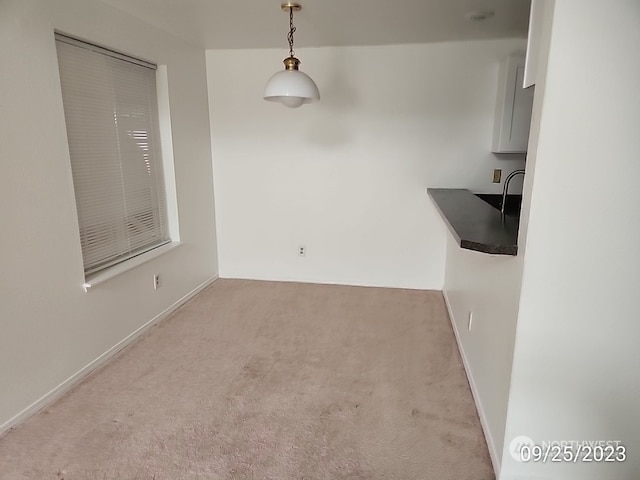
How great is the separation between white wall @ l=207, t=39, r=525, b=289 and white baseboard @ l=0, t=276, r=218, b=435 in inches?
46.6

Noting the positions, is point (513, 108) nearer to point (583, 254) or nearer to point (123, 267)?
point (583, 254)

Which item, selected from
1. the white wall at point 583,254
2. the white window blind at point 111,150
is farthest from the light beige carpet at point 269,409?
the white window blind at point 111,150

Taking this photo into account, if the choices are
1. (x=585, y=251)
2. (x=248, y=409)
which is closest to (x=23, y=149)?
(x=248, y=409)

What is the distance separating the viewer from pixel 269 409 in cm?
224

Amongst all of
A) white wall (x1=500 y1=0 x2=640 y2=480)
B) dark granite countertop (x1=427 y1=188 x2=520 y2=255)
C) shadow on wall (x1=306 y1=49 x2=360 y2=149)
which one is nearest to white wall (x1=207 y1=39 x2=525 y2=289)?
shadow on wall (x1=306 y1=49 x2=360 y2=149)

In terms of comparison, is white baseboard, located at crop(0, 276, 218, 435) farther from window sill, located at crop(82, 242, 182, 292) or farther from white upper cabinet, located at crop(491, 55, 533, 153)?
white upper cabinet, located at crop(491, 55, 533, 153)

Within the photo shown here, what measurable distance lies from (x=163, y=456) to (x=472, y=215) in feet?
6.38

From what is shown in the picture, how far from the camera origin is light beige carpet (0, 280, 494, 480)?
1.85 m

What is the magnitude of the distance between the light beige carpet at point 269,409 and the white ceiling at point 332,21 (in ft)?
7.19

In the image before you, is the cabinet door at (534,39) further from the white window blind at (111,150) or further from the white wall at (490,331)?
the white window blind at (111,150)

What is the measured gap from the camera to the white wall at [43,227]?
2.00 metres

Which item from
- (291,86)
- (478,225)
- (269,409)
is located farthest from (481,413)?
(291,86)

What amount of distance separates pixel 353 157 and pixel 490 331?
2228 millimetres
